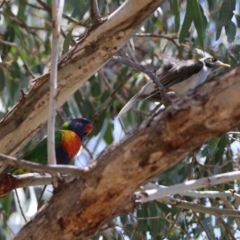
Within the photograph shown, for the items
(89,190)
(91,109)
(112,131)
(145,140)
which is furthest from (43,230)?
(112,131)

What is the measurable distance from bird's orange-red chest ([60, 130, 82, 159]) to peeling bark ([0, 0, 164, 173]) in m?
1.06

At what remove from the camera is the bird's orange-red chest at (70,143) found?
3342mm

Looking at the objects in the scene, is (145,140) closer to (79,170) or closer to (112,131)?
(79,170)

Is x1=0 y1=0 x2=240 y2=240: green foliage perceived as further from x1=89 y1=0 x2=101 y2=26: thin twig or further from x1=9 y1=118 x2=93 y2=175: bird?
x1=89 y1=0 x2=101 y2=26: thin twig

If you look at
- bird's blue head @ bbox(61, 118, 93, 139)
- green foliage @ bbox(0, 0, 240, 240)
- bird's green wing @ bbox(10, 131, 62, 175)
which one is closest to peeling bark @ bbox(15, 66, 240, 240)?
green foliage @ bbox(0, 0, 240, 240)

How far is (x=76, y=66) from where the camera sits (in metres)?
2.19

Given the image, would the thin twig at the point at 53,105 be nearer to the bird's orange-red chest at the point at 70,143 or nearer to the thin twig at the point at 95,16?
the thin twig at the point at 95,16

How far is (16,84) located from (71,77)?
2.21 meters

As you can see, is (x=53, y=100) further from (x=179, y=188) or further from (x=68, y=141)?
(x=68, y=141)

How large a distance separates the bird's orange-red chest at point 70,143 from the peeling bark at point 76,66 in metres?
1.06

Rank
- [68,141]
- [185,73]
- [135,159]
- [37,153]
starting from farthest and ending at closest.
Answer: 1. [185,73]
2. [68,141]
3. [37,153]
4. [135,159]

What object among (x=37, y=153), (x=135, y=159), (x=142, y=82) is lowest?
(x=142, y=82)

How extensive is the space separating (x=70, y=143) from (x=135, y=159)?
189 centimetres

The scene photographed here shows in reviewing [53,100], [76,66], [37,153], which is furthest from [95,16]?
[37,153]
